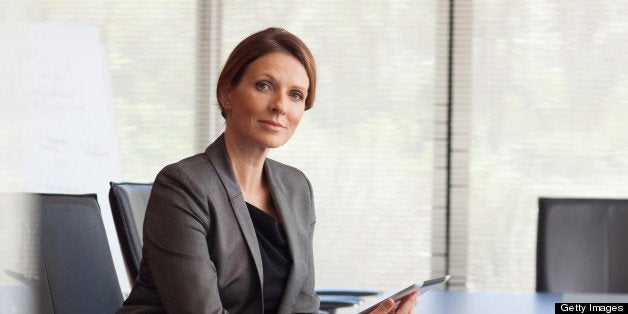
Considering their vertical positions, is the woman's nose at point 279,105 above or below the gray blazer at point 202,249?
above

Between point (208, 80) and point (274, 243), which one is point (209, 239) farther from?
point (208, 80)

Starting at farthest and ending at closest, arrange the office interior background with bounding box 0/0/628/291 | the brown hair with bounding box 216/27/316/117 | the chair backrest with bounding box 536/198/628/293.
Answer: the office interior background with bounding box 0/0/628/291 → the chair backrest with bounding box 536/198/628/293 → the brown hair with bounding box 216/27/316/117

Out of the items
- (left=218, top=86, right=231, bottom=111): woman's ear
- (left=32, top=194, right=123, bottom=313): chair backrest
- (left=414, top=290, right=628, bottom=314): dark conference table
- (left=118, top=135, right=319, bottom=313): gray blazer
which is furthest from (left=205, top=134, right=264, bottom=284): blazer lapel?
(left=414, top=290, right=628, bottom=314): dark conference table

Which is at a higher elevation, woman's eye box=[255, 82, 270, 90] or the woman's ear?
woman's eye box=[255, 82, 270, 90]

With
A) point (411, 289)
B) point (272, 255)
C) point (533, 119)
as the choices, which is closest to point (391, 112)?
point (533, 119)

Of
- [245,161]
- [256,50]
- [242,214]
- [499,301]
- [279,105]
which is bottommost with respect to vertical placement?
[499,301]

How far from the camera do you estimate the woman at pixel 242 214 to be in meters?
1.84

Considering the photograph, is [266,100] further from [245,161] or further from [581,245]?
[581,245]

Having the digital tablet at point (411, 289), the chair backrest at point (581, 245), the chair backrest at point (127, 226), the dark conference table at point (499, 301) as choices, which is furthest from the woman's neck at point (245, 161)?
the chair backrest at point (581, 245)

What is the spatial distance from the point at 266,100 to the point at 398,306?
0.55 m

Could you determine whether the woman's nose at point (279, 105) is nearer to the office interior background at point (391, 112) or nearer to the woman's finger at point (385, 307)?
the woman's finger at point (385, 307)

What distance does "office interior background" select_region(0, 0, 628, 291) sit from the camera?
16.5 feet

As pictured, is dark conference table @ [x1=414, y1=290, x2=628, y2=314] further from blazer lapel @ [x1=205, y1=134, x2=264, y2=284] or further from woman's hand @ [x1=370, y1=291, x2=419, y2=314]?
blazer lapel @ [x1=205, y1=134, x2=264, y2=284]

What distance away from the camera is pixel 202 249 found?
1.85 m
